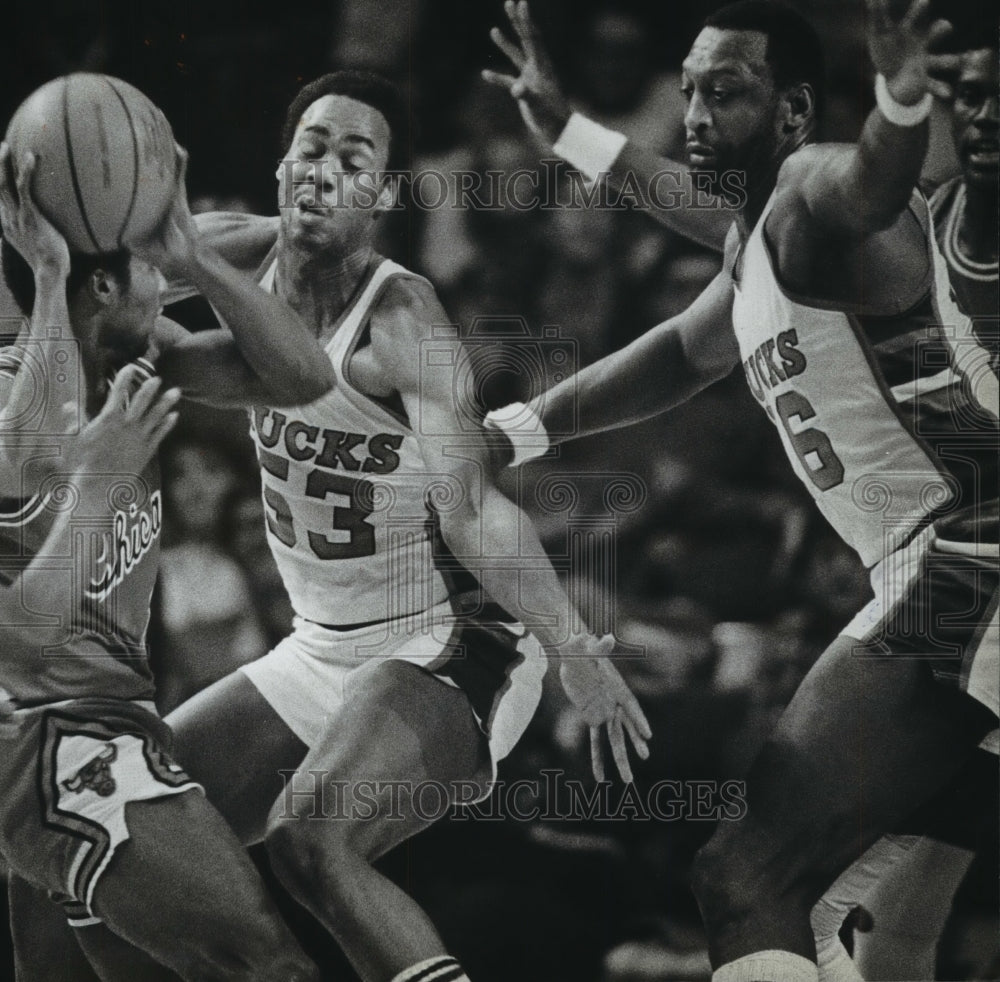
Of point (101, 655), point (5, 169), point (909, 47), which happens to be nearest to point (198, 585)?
point (101, 655)

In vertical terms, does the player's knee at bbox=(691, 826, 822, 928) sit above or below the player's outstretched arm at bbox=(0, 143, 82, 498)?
below

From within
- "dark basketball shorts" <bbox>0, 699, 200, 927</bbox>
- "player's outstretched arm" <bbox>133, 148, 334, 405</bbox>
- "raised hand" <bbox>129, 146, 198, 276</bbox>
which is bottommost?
"dark basketball shorts" <bbox>0, 699, 200, 927</bbox>

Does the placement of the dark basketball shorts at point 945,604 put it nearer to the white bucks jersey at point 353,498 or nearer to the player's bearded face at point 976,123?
the player's bearded face at point 976,123

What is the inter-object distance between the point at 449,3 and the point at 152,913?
1.95 metres

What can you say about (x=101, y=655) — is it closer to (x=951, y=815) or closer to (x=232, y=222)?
(x=232, y=222)

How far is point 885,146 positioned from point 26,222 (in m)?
1.74

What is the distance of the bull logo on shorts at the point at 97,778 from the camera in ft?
8.08

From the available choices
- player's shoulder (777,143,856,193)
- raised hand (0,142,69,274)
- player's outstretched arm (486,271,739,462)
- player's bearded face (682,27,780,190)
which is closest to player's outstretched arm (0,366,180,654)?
raised hand (0,142,69,274)

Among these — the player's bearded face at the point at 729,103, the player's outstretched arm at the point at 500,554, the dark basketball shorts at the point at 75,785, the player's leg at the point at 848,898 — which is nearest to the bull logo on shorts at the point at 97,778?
the dark basketball shorts at the point at 75,785

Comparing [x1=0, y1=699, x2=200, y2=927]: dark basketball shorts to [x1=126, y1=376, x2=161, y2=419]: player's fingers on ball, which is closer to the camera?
[x1=0, y1=699, x2=200, y2=927]: dark basketball shorts

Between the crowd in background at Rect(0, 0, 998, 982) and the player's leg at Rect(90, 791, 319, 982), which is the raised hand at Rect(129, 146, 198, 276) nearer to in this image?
the crowd in background at Rect(0, 0, 998, 982)

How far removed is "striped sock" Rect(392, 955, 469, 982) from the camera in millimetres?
2465

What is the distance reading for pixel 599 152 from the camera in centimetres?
258

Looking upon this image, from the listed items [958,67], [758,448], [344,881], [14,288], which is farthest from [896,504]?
[14,288]
